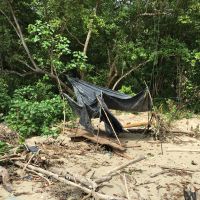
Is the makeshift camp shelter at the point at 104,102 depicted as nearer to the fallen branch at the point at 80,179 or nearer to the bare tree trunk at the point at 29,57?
the bare tree trunk at the point at 29,57

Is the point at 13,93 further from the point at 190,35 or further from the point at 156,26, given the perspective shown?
the point at 190,35

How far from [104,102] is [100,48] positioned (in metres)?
5.51

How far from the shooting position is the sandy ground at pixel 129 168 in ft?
23.1

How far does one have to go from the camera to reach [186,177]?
26.9 feet

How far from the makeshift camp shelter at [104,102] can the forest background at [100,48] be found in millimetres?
1479

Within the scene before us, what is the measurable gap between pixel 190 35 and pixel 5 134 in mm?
8155

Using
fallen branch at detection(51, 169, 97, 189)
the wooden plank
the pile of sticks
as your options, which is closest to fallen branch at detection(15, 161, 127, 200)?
the pile of sticks

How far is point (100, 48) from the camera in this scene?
15.9 metres

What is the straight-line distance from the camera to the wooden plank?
971 cm

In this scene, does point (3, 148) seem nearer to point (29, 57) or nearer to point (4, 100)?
point (4, 100)

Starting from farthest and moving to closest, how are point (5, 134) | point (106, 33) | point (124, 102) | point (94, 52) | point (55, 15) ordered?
point (94, 52) → point (106, 33) → point (55, 15) → point (124, 102) → point (5, 134)

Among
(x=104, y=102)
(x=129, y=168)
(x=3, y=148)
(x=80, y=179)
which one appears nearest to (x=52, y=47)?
(x=104, y=102)

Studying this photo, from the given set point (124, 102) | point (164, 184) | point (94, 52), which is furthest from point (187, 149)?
point (94, 52)

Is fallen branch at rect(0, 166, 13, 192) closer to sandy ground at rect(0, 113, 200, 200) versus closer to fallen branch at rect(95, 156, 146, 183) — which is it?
sandy ground at rect(0, 113, 200, 200)
